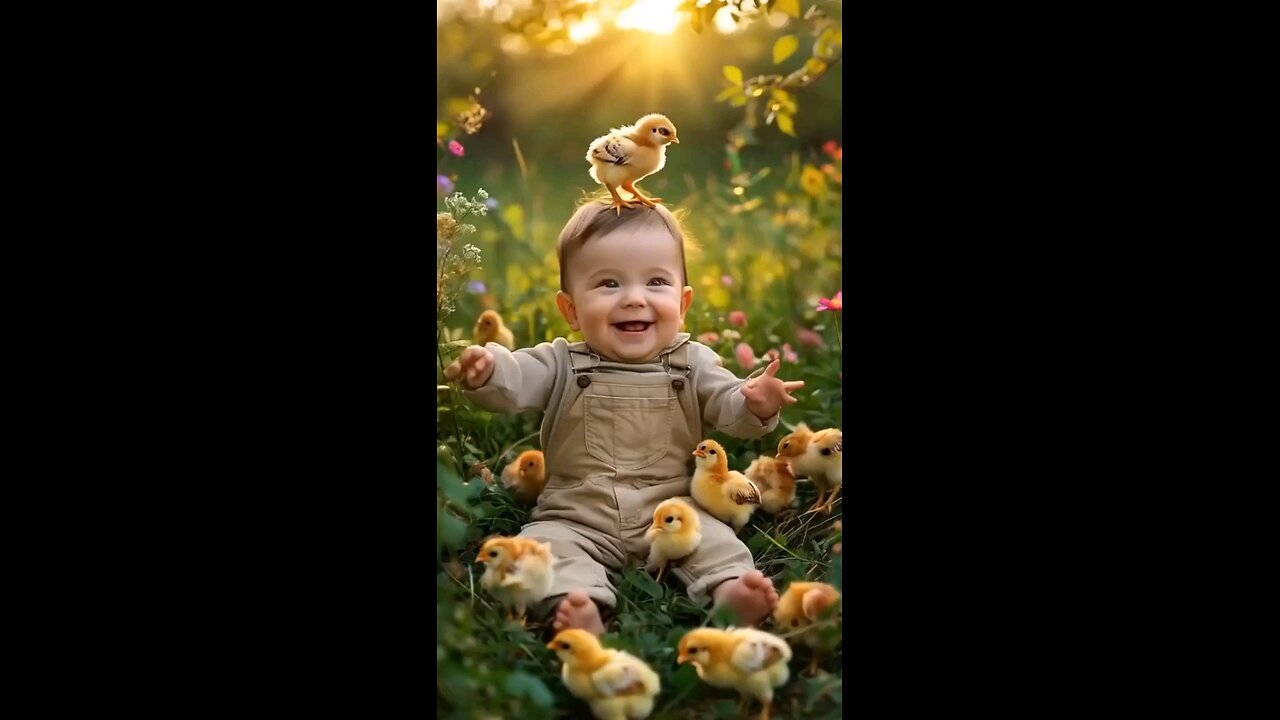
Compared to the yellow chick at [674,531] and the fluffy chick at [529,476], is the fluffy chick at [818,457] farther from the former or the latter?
the fluffy chick at [529,476]

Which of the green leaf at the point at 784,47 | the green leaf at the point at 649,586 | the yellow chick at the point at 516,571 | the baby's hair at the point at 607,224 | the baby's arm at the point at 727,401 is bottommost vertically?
the green leaf at the point at 649,586

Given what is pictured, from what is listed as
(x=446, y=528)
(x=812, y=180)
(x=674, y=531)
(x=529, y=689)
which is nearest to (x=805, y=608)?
(x=674, y=531)

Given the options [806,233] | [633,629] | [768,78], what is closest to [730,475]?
[633,629]

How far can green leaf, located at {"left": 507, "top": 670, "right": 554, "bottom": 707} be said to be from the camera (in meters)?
2.53

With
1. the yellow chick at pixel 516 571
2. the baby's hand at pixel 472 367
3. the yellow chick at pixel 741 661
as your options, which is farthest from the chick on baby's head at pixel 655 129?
the yellow chick at pixel 741 661

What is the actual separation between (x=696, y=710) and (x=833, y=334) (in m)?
1.20

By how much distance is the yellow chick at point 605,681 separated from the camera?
2.57 metres

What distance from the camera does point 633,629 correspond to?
9.05 ft

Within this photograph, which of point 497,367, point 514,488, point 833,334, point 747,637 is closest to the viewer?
point 747,637

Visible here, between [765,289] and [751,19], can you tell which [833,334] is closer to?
[765,289]

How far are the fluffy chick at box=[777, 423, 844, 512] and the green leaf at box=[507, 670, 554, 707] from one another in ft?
2.83

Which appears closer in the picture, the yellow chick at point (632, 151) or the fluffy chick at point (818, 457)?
the yellow chick at point (632, 151)

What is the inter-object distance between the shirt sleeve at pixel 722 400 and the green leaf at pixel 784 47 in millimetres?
672

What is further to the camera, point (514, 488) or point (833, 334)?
point (833, 334)
